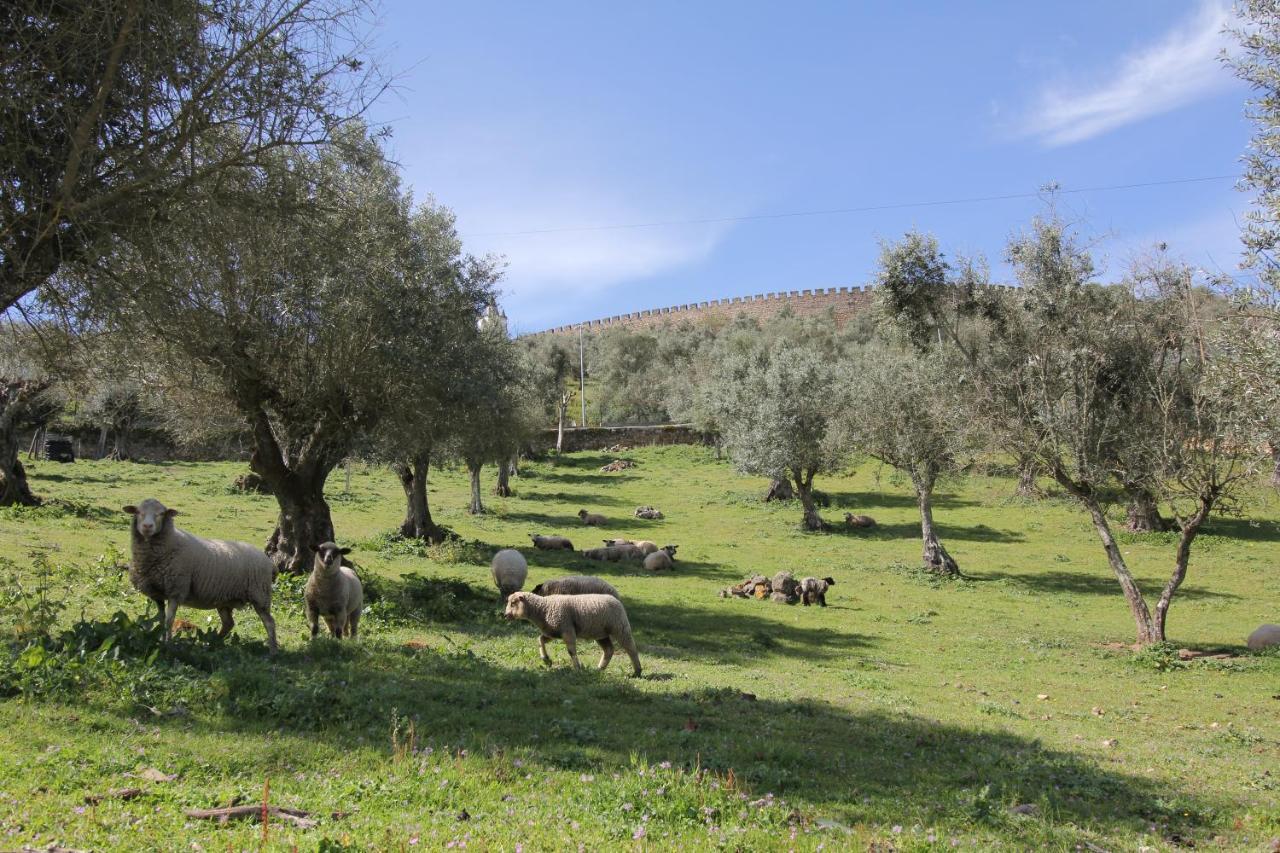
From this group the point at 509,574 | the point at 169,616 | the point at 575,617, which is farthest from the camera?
the point at 509,574

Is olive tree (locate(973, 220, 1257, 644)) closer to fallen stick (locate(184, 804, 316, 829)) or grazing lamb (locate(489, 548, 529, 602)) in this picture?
grazing lamb (locate(489, 548, 529, 602))

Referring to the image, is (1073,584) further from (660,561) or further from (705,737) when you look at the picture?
(705,737)

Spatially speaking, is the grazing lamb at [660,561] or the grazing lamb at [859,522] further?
the grazing lamb at [859,522]

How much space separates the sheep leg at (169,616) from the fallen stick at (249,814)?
4819 mm

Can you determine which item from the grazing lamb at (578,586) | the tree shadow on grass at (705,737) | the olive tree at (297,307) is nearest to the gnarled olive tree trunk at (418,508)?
the olive tree at (297,307)

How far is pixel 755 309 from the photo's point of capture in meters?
137

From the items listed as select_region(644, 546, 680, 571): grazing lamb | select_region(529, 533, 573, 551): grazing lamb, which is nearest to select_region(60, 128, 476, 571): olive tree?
select_region(529, 533, 573, 551): grazing lamb

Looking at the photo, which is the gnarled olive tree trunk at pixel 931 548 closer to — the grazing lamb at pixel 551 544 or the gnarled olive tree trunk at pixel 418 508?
the grazing lamb at pixel 551 544

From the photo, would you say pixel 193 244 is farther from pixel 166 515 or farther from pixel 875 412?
pixel 875 412

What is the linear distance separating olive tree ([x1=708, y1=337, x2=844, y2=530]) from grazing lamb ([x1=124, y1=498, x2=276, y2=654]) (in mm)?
28981

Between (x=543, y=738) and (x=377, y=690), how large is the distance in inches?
81.1

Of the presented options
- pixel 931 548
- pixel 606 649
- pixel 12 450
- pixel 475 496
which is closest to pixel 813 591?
pixel 931 548

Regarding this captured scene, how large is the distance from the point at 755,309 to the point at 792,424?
9995cm

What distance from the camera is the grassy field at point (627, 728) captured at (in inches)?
233
